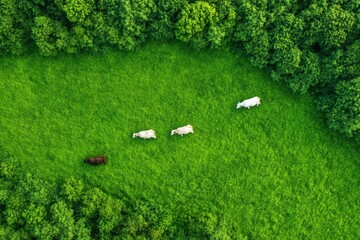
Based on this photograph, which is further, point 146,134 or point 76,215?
point 146,134

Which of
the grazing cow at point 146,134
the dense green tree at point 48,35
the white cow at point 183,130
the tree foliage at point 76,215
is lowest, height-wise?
the tree foliage at point 76,215

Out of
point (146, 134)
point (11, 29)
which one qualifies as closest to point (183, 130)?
point (146, 134)

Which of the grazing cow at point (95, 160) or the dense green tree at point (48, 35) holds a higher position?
the dense green tree at point (48, 35)

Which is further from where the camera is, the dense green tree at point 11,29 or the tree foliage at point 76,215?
the dense green tree at point 11,29

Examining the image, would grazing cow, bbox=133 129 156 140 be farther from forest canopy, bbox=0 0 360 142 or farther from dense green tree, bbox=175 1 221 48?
A: dense green tree, bbox=175 1 221 48

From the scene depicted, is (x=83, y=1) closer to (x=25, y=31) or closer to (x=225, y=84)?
(x=25, y=31)

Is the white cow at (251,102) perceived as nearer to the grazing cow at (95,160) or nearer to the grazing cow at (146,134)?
the grazing cow at (146,134)

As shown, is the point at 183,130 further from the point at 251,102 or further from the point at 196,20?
the point at 196,20

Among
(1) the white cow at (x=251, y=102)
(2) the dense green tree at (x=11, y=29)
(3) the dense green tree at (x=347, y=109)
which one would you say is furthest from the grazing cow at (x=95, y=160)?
(3) the dense green tree at (x=347, y=109)
